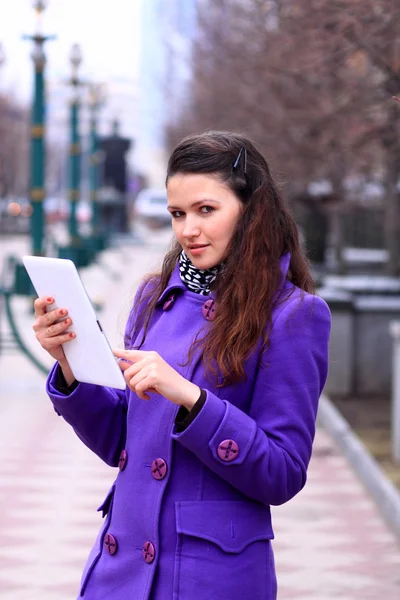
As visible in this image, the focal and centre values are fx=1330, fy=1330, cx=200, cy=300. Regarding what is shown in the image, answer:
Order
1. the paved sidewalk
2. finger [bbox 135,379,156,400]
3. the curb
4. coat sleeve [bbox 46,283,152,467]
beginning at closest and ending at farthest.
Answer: finger [bbox 135,379,156,400]
coat sleeve [bbox 46,283,152,467]
the paved sidewalk
the curb

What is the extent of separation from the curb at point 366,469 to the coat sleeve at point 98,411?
432 cm

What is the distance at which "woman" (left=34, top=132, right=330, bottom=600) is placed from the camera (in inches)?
102

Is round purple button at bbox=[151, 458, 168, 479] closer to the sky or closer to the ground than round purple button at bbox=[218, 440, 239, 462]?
closer to the ground

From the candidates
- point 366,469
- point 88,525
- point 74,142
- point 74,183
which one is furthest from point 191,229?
point 74,183

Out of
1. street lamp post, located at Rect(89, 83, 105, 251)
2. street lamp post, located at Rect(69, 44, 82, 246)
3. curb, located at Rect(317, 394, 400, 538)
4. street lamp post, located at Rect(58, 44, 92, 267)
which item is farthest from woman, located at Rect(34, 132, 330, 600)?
street lamp post, located at Rect(89, 83, 105, 251)

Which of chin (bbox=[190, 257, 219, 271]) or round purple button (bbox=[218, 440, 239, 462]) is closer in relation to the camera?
round purple button (bbox=[218, 440, 239, 462])

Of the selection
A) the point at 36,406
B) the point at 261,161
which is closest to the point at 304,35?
the point at 36,406

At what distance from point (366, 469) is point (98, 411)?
5.76 meters

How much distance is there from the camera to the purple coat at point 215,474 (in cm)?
260

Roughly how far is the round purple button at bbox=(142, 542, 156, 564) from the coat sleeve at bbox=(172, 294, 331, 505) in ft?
0.65

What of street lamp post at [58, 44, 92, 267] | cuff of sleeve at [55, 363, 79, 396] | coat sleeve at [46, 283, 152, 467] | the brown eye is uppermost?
the brown eye

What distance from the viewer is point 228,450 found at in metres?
2.57

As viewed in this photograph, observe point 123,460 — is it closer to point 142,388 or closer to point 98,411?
point 98,411

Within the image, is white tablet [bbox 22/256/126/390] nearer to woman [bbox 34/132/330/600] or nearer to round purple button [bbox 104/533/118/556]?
woman [bbox 34/132/330/600]
